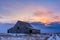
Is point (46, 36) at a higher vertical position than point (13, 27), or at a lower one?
lower

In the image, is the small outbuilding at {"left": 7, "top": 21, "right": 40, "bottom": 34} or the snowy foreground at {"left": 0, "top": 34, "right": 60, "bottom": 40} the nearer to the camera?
the snowy foreground at {"left": 0, "top": 34, "right": 60, "bottom": 40}

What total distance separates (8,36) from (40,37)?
276cm

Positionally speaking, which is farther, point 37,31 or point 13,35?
point 37,31

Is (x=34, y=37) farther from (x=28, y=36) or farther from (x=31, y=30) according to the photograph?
(x=31, y=30)

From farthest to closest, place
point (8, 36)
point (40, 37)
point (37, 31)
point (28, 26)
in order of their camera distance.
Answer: point (28, 26)
point (37, 31)
point (40, 37)
point (8, 36)

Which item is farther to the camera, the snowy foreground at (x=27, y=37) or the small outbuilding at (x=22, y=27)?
the small outbuilding at (x=22, y=27)

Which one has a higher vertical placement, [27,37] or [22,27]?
[22,27]

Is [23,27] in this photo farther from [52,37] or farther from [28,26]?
[52,37]

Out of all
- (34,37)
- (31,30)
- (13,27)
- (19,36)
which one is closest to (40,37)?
(34,37)

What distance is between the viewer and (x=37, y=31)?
19875 millimetres

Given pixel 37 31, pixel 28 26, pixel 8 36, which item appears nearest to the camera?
pixel 8 36

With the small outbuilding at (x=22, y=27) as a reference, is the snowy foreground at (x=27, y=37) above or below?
below

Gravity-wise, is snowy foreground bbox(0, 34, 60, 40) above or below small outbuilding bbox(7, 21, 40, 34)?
below

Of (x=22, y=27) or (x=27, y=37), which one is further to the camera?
(x=22, y=27)
